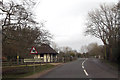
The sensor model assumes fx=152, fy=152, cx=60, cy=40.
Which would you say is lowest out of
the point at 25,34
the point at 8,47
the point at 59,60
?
the point at 59,60

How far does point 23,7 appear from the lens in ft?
Answer: 44.5

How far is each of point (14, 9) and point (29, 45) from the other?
13.1ft

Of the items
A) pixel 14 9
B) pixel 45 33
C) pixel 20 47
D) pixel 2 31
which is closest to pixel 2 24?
pixel 2 31

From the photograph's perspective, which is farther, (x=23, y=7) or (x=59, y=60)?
(x=59, y=60)

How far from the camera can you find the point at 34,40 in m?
15.6

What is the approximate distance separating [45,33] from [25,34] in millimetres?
2779

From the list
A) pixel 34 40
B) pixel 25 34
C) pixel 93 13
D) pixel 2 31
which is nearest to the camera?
pixel 2 31

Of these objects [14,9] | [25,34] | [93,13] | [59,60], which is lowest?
[59,60]

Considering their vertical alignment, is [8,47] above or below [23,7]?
below

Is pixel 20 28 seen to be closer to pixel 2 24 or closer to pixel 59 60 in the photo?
pixel 2 24

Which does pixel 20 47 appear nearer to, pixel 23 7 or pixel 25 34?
pixel 25 34

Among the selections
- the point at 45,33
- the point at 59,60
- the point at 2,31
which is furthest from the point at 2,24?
the point at 59,60

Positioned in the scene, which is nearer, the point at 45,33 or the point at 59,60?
the point at 45,33

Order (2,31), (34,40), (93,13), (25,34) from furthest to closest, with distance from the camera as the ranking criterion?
(93,13) → (34,40) → (25,34) → (2,31)
